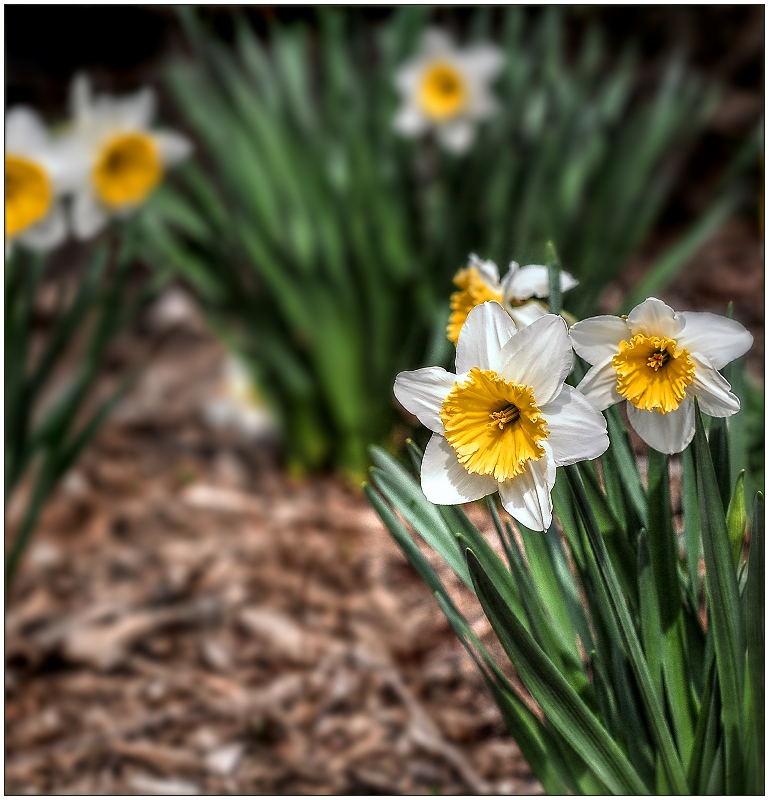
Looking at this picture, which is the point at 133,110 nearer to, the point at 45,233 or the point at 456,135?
the point at 45,233

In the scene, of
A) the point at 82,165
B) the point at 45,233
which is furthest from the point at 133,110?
the point at 45,233

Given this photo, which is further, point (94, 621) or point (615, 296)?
point (94, 621)

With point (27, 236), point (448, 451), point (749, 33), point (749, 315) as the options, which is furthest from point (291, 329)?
point (749, 33)

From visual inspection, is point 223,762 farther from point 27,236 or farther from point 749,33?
point 749,33

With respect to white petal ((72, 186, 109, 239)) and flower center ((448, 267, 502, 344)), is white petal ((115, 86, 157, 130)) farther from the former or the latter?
flower center ((448, 267, 502, 344))

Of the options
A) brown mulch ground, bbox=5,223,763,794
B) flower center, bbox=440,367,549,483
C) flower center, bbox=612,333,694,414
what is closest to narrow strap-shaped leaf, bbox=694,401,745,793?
flower center, bbox=612,333,694,414

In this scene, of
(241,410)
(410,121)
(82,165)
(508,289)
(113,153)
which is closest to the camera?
(508,289)
